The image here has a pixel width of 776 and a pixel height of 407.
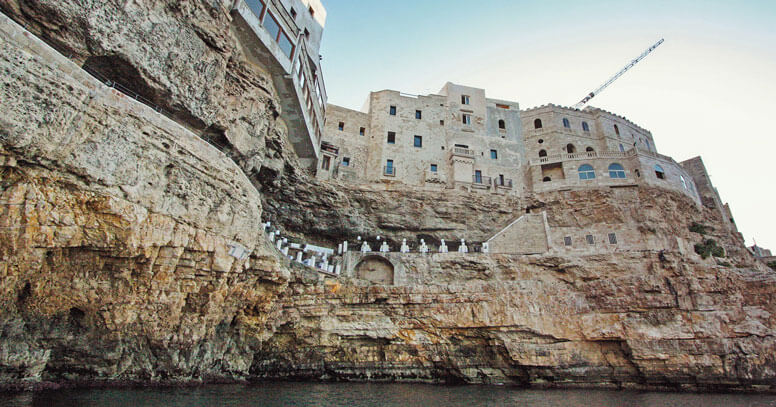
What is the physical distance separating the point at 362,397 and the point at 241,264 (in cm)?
761

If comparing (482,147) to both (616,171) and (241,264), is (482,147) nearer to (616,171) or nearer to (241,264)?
(616,171)

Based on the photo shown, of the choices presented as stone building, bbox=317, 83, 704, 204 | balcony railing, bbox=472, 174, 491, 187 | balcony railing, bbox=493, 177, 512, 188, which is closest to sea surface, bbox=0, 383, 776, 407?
stone building, bbox=317, 83, 704, 204

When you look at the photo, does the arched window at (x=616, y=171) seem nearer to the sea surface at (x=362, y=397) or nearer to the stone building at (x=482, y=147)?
the stone building at (x=482, y=147)

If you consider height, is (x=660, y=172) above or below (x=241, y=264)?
above

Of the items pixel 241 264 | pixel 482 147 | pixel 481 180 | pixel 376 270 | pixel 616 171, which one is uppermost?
pixel 482 147

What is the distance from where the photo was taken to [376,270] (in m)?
24.6

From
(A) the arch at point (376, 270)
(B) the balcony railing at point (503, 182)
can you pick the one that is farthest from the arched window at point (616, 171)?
(A) the arch at point (376, 270)

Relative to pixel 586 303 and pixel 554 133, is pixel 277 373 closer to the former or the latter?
pixel 586 303

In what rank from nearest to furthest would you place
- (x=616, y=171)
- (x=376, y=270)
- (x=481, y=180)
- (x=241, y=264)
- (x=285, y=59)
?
(x=241, y=264) → (x=285, y=59) → (x=376, y=270) → (x=616, y=171) → (x=481, y=180)

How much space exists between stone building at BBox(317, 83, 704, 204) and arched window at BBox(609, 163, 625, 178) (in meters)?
0.07

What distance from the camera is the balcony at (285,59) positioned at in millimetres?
17625

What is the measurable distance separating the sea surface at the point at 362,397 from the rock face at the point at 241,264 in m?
1.72

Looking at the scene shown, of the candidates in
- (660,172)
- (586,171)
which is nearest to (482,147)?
(586,171)

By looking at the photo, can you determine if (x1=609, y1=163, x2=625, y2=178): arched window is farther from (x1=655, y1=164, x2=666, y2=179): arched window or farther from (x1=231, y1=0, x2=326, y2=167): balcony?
(x1=231, y1=0, x2=326, y2=167): balcony
